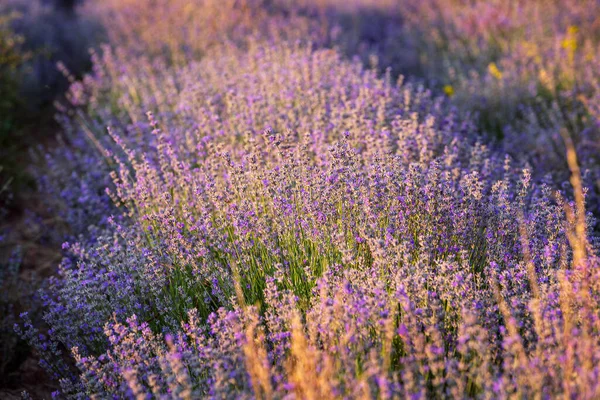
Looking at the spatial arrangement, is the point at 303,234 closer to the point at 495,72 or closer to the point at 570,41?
the point at 495,72

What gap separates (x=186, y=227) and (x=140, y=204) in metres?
0.46

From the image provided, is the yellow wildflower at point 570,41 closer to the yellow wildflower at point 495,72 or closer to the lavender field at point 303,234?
the lavender field at point 303,234

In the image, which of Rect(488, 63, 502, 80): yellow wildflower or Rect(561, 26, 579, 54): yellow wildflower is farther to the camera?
Rect(561, 26, 579, 54): yellow wildflower

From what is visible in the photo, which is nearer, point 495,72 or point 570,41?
point 495,72

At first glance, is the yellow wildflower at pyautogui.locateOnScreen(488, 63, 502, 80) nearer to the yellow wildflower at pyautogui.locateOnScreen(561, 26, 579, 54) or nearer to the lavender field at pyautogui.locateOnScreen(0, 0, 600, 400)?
the lavender field at pyautogui.locateOnScreen(0, 0, 600, 400)

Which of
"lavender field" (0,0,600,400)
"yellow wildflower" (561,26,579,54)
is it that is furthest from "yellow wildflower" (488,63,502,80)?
"yellow wildflower" (561,26,579,54)

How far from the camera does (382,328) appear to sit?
2.12m

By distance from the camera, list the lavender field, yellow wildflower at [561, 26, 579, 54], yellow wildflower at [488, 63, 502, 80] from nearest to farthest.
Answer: the lavender field
yellow wildflower at [488, 63, 502, 80]
yellow wildflower at [561, 26, 579, 54]

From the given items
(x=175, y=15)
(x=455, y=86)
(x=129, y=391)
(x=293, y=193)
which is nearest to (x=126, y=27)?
(x=175, y=15)

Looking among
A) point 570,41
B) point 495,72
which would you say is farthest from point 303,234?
point 570,41

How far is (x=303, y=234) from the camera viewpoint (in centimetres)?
289

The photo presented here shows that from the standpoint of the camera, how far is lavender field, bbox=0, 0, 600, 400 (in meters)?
2.07

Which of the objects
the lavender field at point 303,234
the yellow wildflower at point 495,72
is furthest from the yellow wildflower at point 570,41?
the yellow wildflower at point 495,72

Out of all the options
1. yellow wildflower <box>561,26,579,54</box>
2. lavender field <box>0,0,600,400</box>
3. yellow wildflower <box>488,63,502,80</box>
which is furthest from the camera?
yellow wildflower <box>561,26,579,54</box>
